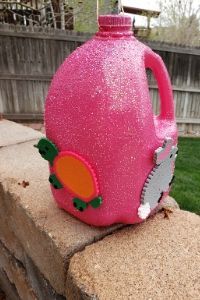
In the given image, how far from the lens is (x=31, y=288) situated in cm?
132

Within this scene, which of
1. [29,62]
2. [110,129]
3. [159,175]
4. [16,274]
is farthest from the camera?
[29,62]

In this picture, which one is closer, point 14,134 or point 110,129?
point 110,129

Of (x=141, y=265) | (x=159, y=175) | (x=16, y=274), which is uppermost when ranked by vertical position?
(x=159, y=175)

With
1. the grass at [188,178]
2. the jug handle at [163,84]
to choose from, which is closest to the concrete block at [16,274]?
the jug handle at [163,84]

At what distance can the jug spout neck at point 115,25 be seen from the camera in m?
0.84

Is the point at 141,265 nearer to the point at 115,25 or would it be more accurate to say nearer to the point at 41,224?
the point at 41,224

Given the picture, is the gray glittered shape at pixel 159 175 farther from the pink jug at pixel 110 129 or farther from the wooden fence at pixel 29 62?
the wooden fence at pixel 29 62

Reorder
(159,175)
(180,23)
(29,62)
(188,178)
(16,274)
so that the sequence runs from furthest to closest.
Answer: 1. (180,23)
2. (29,62)
3. (188,178)
4. (16,274)
5. (159,175)

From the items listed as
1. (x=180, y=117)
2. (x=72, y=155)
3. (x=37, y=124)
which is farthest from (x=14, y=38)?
(x=72, y=155)

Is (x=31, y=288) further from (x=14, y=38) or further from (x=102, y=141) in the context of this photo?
(x=14, y=38)

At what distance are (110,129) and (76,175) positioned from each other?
0.62 ft

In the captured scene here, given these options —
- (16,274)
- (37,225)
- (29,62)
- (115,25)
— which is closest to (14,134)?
(16,274)

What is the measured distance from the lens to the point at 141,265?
Answer: 0.86 m

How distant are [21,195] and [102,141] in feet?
1.85
